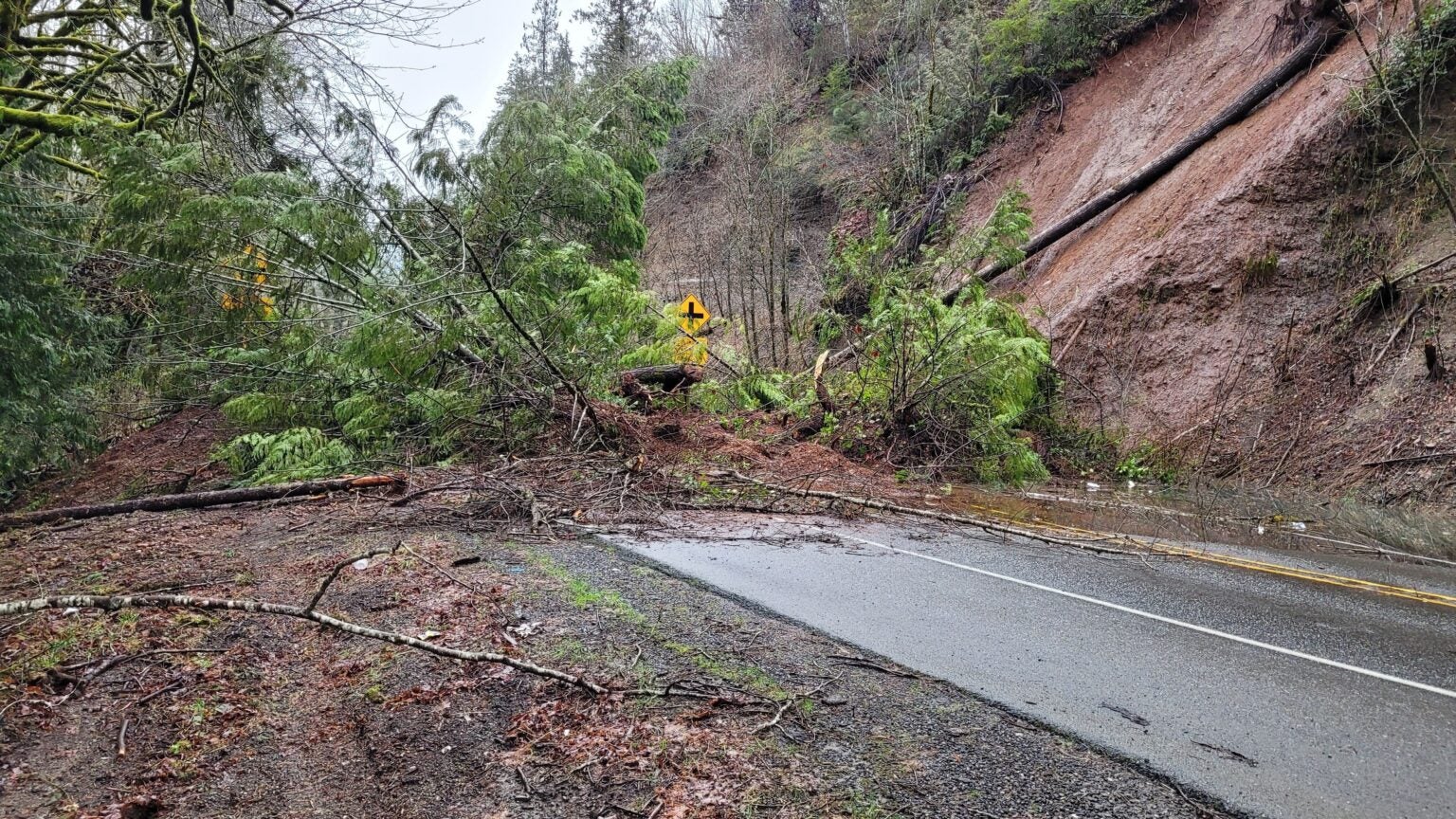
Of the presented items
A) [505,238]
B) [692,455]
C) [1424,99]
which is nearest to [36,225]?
[505,238]

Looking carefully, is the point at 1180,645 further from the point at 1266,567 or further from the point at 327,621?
the point at 327,621

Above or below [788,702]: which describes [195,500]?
above

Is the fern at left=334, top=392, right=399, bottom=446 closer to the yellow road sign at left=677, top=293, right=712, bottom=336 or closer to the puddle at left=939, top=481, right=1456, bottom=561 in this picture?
the yellow road sign at left=677, top=293, right=712, bottom=336

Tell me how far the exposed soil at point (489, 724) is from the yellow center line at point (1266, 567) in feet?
12.4

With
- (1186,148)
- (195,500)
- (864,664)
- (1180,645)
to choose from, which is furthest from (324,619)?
(1186,148)

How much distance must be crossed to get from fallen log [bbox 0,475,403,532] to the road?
343 cm

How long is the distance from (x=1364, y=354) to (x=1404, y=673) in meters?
8.97

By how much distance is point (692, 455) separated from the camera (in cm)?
984

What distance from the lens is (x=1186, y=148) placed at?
50.2 feet

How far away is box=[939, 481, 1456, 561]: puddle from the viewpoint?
697cm

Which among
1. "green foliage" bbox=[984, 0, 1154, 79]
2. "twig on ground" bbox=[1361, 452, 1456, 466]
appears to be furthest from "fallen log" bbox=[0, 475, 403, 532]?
"green foliage" bbox=[984, 0, 1154, 79]

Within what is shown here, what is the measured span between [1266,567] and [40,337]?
524 inches

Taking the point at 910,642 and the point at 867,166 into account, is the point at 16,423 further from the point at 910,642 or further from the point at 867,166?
the point at 867,166

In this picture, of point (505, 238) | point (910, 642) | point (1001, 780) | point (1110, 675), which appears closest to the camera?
point (1001, 780)
